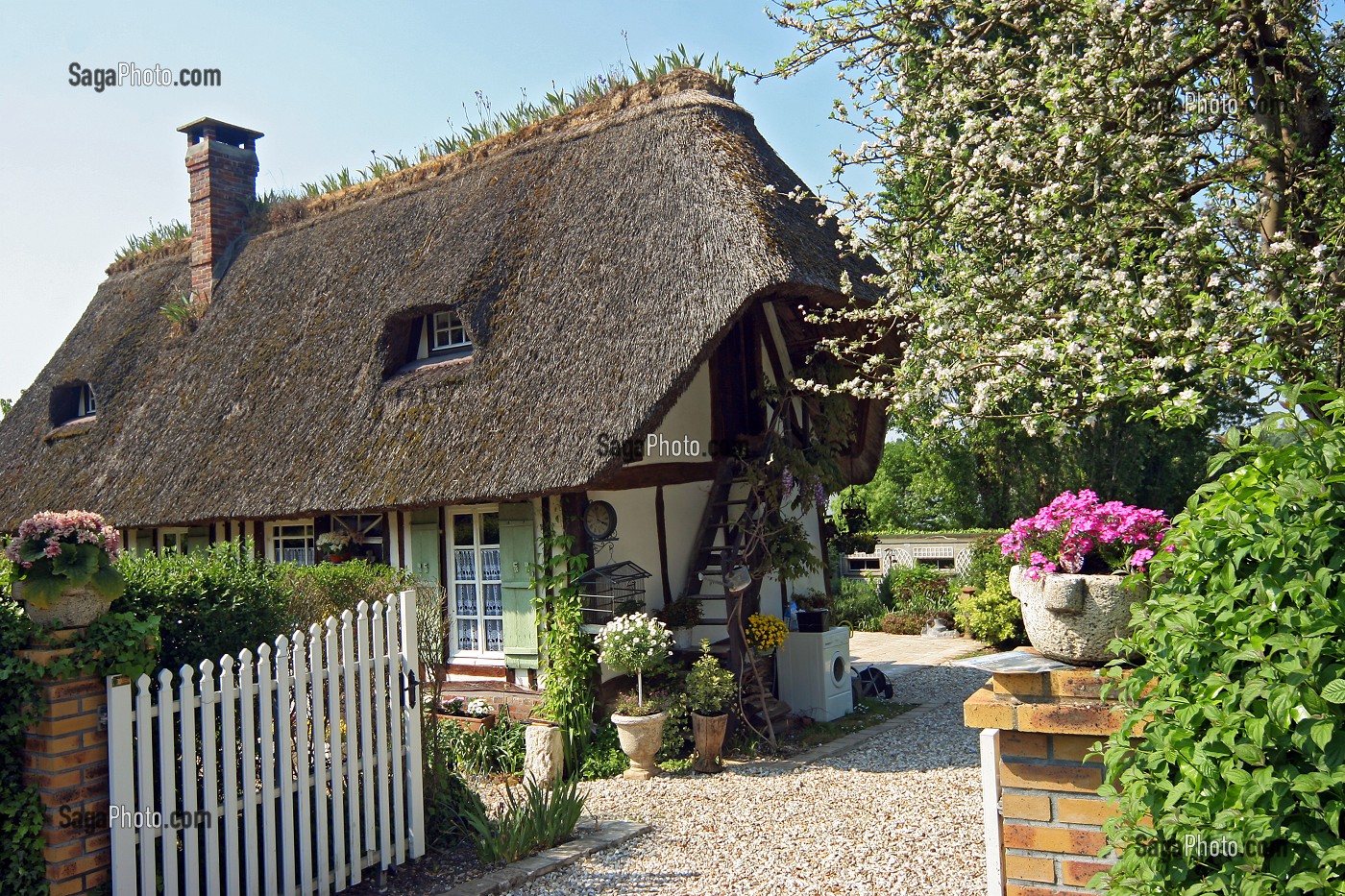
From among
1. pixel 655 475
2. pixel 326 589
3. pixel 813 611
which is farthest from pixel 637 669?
pixel 813 611

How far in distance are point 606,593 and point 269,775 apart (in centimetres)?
401

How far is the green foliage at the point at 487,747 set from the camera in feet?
25.6

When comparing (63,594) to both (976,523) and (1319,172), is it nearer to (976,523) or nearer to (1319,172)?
(1319,172)

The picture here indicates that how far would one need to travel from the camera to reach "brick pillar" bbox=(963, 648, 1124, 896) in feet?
8.84

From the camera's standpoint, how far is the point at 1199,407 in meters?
4.01

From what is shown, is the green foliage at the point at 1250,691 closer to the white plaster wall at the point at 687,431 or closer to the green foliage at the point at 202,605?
the green foliage at the point at 202,605

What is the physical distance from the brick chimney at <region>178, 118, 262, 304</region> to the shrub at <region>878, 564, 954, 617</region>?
12399 mm

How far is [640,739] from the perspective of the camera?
24.7ft

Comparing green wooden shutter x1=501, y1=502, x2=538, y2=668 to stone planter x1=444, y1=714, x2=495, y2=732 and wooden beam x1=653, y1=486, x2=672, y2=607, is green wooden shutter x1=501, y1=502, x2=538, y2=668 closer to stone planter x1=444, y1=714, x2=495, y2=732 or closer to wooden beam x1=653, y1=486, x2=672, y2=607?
stone planter x1=444, y1=714, x2=495, y2=732

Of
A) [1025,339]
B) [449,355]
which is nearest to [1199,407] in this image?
[1025,339]

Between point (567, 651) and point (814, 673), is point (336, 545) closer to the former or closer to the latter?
point (567, 651)

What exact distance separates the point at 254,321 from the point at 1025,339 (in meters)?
10.5

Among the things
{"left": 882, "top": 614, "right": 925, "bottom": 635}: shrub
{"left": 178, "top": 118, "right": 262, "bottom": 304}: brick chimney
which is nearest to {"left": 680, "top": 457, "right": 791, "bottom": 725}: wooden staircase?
{"left": 882, "top": 614, "right": 925, "bottom": 635}: shrub

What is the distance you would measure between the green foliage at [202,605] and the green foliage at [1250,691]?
14.6ft
